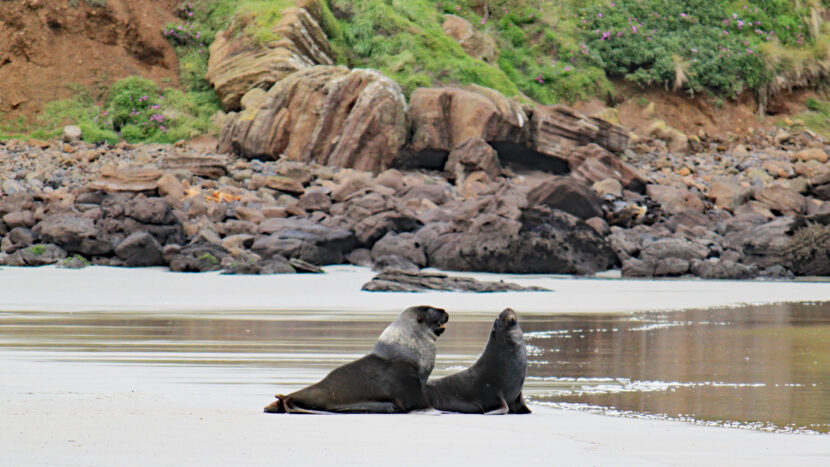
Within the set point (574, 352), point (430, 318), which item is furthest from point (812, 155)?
point (430, 318)

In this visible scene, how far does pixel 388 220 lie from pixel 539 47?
66.9ft

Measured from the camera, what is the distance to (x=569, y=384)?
21.2 feet

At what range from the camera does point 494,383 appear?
5395 mm

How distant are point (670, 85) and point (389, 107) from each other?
48.4 feet

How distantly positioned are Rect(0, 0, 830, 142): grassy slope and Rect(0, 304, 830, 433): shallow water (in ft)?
71.1

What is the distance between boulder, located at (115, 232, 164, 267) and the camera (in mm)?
18922

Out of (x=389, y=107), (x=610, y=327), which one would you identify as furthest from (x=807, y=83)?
(x=610, y=327)

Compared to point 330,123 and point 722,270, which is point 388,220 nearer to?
point 722,270

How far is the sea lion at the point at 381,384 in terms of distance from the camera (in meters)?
5.17

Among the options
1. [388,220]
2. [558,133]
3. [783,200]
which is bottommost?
[388,220]

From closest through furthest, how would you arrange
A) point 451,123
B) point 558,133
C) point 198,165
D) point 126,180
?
point 126,180 → point 198,165 → point 451,123 → point 558,133

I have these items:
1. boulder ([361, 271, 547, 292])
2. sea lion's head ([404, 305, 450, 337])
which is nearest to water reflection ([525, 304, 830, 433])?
sea lion's head ([404, 305, 450, 337])

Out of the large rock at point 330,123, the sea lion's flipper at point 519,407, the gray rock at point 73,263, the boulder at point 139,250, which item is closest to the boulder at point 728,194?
the large rock at point 330,123

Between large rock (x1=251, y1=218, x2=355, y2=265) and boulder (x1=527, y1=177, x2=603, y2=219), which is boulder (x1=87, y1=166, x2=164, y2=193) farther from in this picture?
boulder (x1=527, y1=177, x2=603, y2=219)
